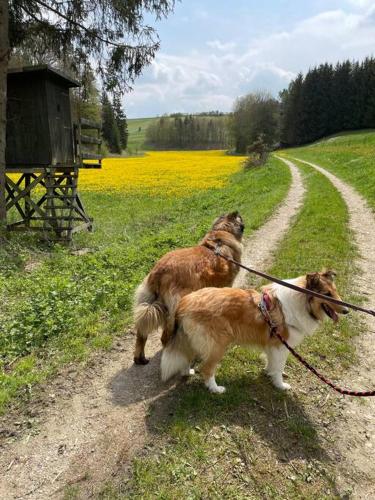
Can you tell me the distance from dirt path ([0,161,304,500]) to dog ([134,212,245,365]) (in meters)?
0.45

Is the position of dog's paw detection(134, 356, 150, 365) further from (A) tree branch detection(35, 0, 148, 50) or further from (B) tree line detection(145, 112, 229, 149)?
(B) tree line detection(145, 112, 229, 149)

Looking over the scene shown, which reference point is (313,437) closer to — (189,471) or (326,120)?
(189,471)

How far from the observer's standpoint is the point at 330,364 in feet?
16.2

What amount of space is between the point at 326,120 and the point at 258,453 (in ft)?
267

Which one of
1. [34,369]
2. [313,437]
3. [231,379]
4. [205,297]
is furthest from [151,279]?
[313,437]

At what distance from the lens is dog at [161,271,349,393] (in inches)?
159

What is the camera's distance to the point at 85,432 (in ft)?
12.4

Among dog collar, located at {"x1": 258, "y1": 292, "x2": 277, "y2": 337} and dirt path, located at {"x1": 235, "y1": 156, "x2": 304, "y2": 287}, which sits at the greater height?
dog collar, located at {"x1": 258, "y1": 292, "x2": 277, "y2": 337}

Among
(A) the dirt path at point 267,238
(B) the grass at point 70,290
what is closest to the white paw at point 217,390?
(B) the grass at point 70,290

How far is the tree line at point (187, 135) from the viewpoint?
98875 millimetres

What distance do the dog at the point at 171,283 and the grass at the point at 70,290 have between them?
1.10 m

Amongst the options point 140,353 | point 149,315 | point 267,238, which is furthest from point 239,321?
point 267,238

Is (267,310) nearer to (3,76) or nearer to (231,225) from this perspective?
(231,225)

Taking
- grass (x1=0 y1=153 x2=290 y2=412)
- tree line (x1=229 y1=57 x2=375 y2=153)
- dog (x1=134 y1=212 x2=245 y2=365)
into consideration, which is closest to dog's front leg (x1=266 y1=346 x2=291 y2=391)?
dog (x1=134 y1=212 x2=245 y2=365)
